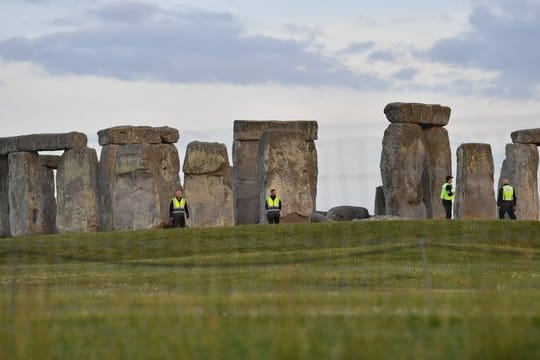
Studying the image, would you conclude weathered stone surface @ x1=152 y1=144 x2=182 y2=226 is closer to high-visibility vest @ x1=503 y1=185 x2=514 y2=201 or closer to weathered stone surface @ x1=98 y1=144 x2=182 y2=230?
weathered stone surface @ x1=98 y1=144 x2=182 y2=230

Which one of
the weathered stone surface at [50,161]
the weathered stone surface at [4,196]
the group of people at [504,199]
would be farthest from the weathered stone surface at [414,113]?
the weathered stone surface at [4,196]

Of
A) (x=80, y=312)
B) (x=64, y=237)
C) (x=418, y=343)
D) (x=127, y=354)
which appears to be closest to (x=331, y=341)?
(x=418, y=343)

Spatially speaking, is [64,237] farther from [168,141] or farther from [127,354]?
[127,354]

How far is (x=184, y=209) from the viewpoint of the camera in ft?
131

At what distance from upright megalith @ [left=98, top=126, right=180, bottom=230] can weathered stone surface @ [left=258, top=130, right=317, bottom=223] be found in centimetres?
415

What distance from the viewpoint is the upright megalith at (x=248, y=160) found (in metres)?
45.9

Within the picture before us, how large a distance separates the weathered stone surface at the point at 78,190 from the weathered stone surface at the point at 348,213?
731cm

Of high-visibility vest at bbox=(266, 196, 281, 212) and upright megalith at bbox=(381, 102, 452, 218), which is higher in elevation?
upright megalith at bbox=(381, 102, 452, 218)

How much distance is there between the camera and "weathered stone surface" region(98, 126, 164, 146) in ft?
151

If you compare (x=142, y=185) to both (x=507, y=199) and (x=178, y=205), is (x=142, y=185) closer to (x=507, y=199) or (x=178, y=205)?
(x=178, y=205)

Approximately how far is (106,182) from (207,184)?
15.4 ft

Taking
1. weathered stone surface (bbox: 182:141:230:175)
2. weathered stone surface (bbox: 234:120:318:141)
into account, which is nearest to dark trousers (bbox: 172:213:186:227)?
weathered stone surface (bbox: 182:141:230:175)

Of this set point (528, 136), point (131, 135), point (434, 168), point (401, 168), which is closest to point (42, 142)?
point (131, 135)

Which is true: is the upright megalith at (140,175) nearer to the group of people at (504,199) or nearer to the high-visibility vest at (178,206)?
the high-visibility vest at (178,206)
